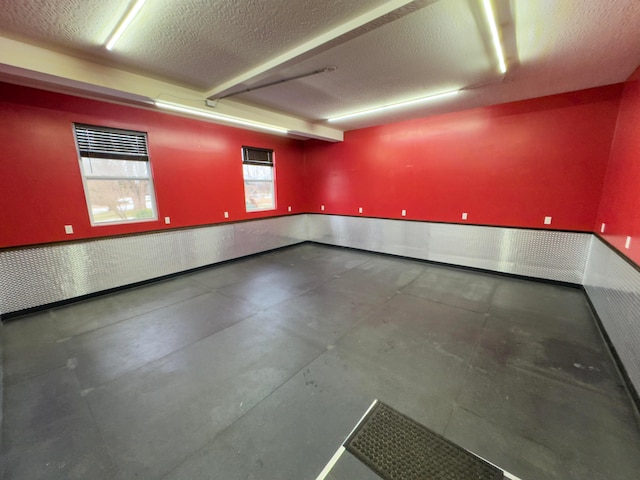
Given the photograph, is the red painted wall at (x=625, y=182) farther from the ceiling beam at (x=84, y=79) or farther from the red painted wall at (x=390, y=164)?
the ceiling beam at (x=84, y=79)

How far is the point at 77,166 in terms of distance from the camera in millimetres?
3512

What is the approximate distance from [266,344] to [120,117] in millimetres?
4033

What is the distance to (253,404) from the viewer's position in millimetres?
1880

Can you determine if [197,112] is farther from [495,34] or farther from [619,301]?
[619,301]

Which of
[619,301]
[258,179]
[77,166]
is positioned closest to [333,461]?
[619,301]

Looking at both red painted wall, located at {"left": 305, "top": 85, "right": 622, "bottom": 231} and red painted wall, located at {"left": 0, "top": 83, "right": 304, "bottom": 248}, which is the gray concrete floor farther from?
red painted wall, located at {"left": 305, "top": 85, "right": 622, "bottom": 231}

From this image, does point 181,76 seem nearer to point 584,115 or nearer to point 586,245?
point 584,115

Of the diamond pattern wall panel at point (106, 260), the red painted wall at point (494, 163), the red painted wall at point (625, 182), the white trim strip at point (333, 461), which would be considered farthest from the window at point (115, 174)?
the red painted wall at point (625, 182)

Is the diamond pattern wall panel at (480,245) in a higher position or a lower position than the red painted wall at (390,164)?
lower

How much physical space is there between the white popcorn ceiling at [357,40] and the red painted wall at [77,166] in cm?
122

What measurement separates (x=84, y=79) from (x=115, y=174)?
1.57 m

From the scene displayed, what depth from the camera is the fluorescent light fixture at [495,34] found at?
1843mm

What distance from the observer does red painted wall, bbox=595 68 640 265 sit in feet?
7.85

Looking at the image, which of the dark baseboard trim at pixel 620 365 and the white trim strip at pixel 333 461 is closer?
the white trim strip at pixel 333 461
